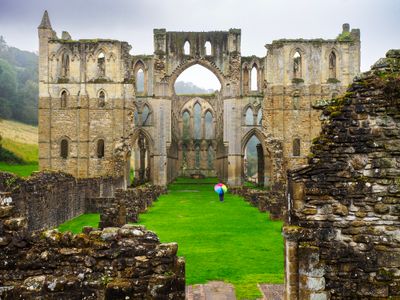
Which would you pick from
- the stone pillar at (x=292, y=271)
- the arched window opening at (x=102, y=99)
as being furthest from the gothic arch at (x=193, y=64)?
the stone pillar at (x=292, y=271)

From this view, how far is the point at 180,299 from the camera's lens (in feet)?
17.0

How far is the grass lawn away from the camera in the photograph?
30.5ft

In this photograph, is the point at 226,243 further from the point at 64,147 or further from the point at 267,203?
the point at 64,147

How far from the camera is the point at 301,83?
128ft

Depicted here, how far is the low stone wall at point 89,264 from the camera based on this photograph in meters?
5.00

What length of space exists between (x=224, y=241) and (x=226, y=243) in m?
0.31

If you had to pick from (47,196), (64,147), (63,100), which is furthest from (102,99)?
(47,196)

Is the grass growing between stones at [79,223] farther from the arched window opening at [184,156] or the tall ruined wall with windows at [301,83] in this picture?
the arched window opening at [184,156]

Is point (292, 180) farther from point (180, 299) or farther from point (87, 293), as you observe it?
point (87, 293)

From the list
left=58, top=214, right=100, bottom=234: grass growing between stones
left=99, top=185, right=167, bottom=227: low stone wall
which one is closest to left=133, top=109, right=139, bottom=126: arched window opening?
left=99, top=185, right=167, bottom=227: low stone wall

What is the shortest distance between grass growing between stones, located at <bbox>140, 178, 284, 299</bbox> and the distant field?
25.7 metres

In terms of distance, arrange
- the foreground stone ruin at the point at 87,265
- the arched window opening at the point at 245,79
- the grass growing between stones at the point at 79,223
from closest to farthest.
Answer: the foreground stone ruin at the point at 87,265 → the grass growing between stones at the point at 79,223 → the arched window opening at the point at 245,79

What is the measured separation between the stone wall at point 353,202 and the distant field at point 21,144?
3701 centimetres

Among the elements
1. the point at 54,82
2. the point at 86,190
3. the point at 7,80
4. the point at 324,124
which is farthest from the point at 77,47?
the point at 7,80
